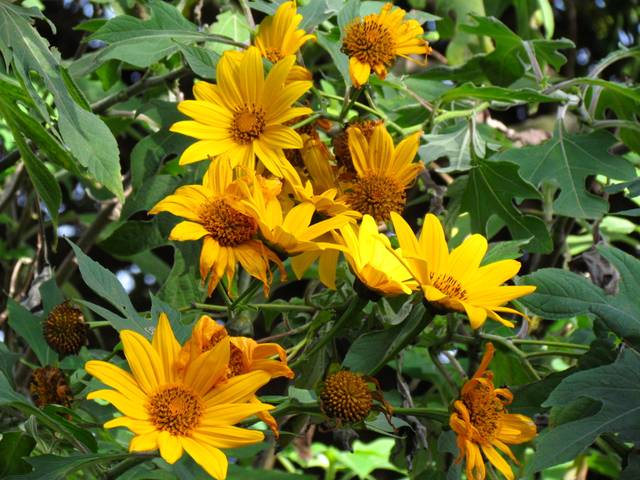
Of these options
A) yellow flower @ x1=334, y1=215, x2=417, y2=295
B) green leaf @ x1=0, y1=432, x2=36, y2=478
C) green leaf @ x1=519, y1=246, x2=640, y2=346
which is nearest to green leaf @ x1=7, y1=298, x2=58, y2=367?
green leaf @ x1=0, y1=432, x2=36, y2=478

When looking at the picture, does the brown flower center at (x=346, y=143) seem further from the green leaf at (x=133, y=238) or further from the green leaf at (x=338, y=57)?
the green leaf at (x=133, y=238)

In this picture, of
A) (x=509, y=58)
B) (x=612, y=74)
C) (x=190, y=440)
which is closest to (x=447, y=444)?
(x=190, y=440)

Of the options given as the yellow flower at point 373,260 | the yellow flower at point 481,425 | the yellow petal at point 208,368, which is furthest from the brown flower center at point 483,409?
the yellow petal at point 208,368

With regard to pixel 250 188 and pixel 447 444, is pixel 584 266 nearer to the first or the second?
pixel 447 444

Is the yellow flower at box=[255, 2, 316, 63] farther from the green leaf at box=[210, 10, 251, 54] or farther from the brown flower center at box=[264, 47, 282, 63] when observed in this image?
the green leaf at box=[210, 10, 251, 54]

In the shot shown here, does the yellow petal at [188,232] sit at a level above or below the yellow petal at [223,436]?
above

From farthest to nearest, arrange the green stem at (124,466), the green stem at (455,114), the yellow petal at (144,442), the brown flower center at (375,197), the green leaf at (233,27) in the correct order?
the green leaf at (233,27) < the green stem at (455,114) < the brown flower center at (375,197) < the green stem at (124,466) < the yellow petal at (144,442)

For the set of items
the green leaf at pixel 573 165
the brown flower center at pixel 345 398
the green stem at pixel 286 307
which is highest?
the brown flower center at pixel 345 398

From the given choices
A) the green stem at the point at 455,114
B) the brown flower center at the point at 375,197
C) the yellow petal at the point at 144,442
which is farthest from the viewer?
the green stem at the point at 455,114
